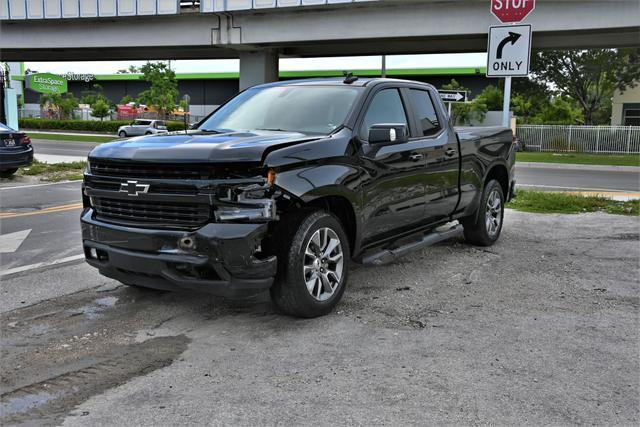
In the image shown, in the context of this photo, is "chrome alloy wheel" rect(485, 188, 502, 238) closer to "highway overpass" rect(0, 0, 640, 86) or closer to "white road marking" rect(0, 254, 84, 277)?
"white road marking" rect(0, 254, 84, 277)

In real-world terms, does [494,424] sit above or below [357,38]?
below

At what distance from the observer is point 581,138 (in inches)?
1299

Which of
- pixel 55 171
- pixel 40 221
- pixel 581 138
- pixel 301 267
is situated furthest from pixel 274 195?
pixel 581 138

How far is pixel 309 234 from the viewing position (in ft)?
15.1

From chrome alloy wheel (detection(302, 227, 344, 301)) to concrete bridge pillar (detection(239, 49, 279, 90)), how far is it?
27629 millimetres

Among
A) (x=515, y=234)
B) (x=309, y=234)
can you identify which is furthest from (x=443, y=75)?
(x=309, y=234)

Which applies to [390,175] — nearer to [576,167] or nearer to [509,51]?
[509,51]

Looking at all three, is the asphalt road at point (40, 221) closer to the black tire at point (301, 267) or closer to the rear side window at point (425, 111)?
the black tire at point (301, 267)

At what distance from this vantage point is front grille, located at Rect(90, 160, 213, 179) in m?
4.30

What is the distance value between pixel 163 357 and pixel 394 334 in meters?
1.68

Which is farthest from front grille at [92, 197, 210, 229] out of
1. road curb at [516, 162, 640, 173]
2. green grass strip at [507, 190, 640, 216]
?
road curb at [516, 162, 640, 173]

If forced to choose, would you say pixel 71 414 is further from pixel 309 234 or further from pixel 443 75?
pixel 443 75

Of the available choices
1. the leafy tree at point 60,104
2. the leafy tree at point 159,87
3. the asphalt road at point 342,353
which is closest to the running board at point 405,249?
the asphalt road at point 342,353

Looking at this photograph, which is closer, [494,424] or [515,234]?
[494,424]
